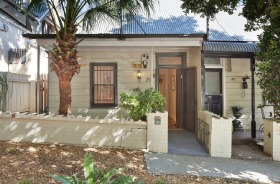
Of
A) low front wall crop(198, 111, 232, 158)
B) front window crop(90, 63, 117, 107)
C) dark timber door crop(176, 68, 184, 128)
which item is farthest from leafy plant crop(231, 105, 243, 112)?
front window crop(90, 63, 117, 107)

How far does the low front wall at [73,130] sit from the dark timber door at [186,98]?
3.12 meters

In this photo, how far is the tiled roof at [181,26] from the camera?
9320 mm

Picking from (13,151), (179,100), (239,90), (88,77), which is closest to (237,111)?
(239,90)

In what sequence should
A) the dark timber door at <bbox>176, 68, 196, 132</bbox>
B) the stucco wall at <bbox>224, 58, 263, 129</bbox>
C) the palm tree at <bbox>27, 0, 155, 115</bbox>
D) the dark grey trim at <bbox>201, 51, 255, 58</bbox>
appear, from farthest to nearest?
the stucco wall at <bbox>224, 58, 263, 129</bbox> < the dark timber door at <bbox>176, 68, 196, 132</bbox> < the dark grey trim at <bbox>201, 51, 255, 58</bbox> < the palm tree at <bbox>27, 0, 155, 115</bbox>

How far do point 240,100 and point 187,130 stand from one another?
2.40m

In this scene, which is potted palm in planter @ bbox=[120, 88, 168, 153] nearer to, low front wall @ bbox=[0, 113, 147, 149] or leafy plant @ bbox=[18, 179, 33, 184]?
low front wall @ bbox=[0, 113, 147, 149]

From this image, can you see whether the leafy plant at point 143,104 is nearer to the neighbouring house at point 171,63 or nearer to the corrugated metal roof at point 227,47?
the neighbouring house at point 171,63

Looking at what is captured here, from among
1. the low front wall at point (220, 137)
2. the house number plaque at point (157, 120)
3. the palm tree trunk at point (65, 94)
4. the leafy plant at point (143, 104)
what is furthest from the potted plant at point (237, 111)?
the palm tree trunk at point (65, 94)

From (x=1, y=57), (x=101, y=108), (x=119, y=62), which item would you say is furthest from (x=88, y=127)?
(x=1, y=57)

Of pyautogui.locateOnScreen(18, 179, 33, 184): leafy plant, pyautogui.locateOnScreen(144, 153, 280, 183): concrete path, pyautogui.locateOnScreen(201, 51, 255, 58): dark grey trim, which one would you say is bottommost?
pyautogui.locateOnScreen(144, 153, 280, 183): concrete path

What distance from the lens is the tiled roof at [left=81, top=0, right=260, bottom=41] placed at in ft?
30.6

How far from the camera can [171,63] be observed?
993 centimetres

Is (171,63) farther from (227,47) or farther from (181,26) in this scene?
(227,47)

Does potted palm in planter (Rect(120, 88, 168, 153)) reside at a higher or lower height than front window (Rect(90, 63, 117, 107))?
lower
